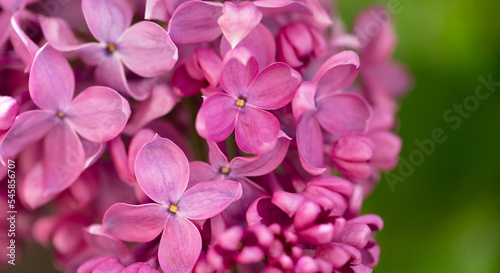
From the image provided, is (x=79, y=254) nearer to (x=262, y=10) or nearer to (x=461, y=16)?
(x=262, y=10)

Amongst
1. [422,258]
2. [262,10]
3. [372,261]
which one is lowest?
[422,258]

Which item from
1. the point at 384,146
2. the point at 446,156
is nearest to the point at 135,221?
the point at 384,146

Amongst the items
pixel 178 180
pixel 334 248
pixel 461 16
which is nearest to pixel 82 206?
pixel 178 180

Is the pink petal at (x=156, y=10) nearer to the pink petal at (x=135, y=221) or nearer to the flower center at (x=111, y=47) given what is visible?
the flower center at (x=111, y=47)

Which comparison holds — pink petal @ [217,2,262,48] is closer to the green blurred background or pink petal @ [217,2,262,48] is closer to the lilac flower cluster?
the lilac flower cluster

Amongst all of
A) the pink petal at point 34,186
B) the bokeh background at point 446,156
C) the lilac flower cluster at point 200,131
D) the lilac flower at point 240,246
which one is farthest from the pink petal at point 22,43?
the bokeh background at point 446,156

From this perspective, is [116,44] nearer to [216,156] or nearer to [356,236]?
[216,156]
